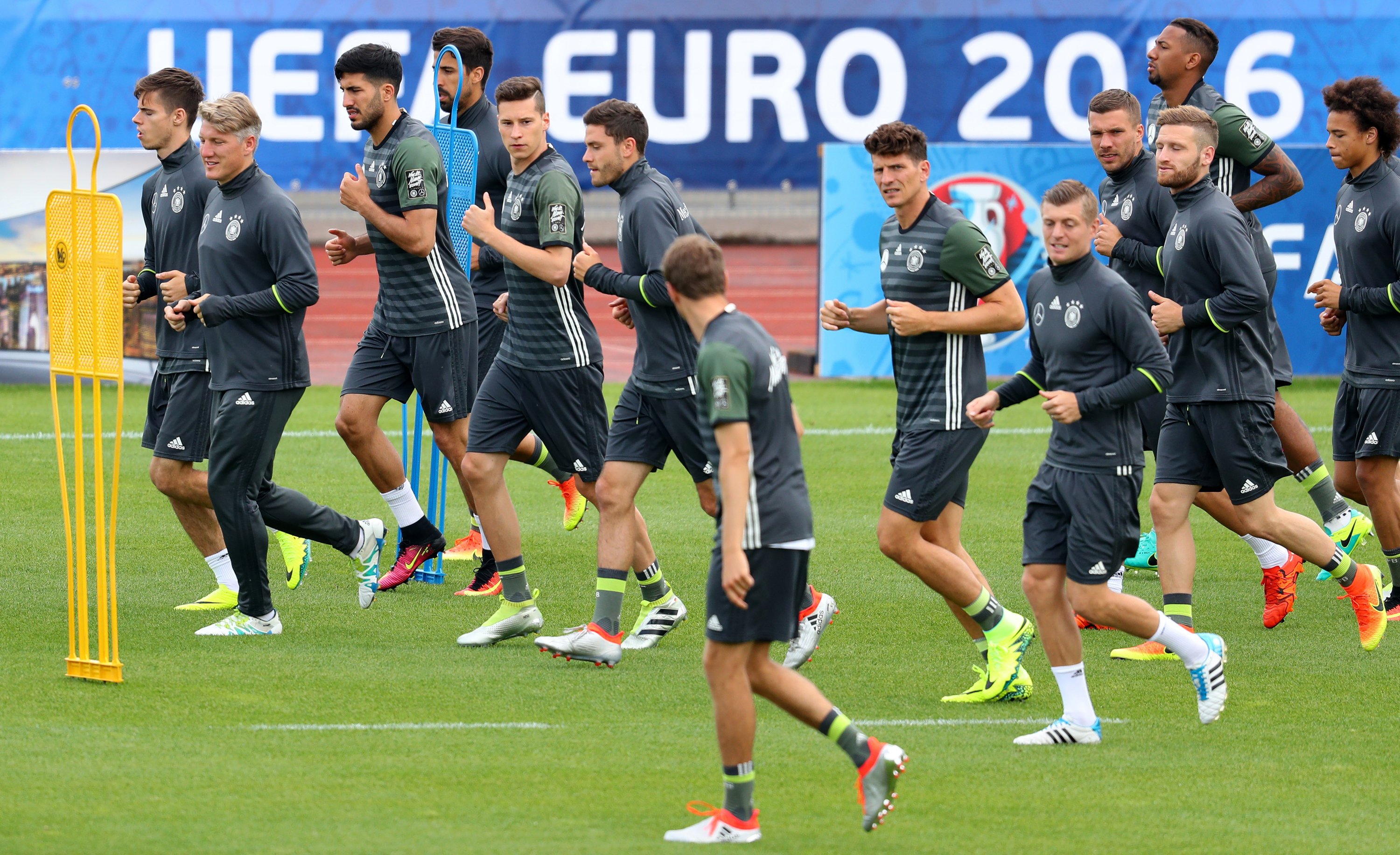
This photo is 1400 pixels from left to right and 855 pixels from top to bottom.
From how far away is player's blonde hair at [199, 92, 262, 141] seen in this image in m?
7.13

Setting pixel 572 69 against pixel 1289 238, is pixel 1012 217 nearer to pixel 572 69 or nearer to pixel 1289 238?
pixel 1289 238

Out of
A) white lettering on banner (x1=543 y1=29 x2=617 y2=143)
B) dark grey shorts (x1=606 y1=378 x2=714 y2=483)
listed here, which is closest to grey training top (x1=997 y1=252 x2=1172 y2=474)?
dark grey shorts (x1=606 y1=378 x2=714 y2=483)

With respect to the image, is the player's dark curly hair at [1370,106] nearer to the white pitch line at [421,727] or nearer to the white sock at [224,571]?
the white pitch line at [421,727]

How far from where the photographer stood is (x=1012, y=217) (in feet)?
54.5

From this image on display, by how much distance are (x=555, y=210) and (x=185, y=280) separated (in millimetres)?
1727

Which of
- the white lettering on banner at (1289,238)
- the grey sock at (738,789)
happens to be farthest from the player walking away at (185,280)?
the white lettering on banner at (1289,238)

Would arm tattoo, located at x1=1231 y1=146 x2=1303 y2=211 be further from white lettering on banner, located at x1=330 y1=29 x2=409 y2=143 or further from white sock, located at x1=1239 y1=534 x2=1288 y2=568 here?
white lettering on banner, located at x1=330 y1=29 x2=409 y2=143

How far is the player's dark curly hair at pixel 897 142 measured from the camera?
21.3 feet

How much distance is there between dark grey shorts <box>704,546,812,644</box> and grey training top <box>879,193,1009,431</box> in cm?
171

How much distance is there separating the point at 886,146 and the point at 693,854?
2.94 meters

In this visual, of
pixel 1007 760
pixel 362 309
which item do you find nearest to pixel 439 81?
pixel 1007 760

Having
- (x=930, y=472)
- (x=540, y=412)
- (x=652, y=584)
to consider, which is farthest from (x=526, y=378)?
(x=930, y=472)

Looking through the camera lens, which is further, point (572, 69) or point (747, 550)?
point (572, 69)

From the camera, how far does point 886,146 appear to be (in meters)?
6.52
